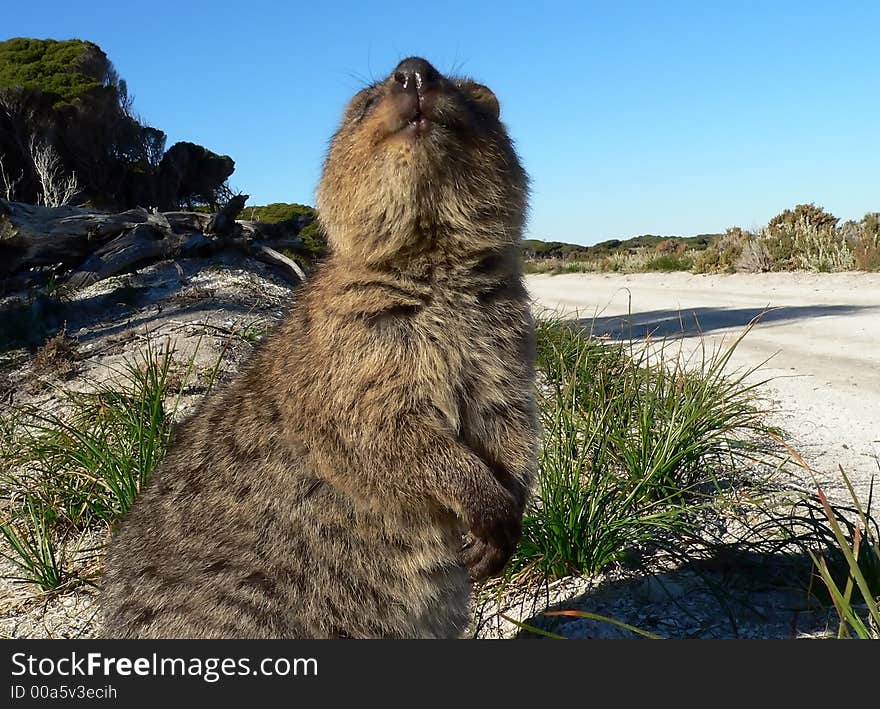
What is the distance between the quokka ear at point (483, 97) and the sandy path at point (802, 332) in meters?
2.83

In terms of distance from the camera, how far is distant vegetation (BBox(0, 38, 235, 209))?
22078 mm

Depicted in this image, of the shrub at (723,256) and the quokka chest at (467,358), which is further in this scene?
the shrub at (723,256)

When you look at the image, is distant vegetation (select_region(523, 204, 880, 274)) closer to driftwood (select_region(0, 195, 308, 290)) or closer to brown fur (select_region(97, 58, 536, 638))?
driftwood (select_region(0, 195, 308, 290))

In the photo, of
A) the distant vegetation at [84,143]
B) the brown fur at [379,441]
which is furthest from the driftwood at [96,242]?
the distant vegetation at [84,143]

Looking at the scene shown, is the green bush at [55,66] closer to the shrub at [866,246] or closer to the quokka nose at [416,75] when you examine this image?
the shrub at [866,246]

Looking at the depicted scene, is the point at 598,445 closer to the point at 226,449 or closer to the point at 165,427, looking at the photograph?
the point at 226,449

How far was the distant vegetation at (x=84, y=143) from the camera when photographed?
2208cm

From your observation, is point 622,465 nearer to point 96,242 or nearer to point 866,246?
point 96,242

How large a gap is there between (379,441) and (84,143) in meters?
24.9

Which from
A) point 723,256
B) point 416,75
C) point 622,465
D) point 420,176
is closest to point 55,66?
point 723,256

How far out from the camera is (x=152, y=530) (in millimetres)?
2889

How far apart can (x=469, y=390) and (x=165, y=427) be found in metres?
2.85

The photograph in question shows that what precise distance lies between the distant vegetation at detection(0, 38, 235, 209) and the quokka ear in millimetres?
20103

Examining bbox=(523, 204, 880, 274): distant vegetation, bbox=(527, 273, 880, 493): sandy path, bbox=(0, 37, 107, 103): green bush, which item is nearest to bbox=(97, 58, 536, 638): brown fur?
bbox=(527, 273, 880, 493): sandy path
